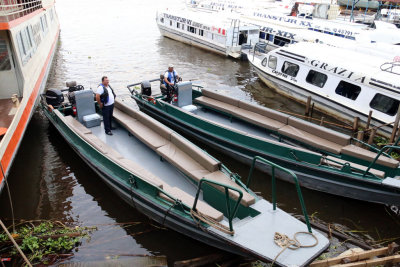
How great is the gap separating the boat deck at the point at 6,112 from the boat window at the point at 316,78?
11775mm

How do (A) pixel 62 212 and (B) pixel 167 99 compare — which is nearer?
(A) pixel 62 212

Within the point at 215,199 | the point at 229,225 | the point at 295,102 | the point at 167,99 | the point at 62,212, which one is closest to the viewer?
the point at 229,225

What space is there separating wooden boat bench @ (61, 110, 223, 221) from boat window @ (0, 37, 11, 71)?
2.63 meters

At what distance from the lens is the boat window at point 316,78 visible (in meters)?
14.5

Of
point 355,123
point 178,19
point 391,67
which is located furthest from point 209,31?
point 355,123

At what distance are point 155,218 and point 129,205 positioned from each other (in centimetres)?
122

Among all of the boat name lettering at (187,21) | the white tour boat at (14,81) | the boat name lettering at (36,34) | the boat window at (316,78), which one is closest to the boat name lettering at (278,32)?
the boat name lettering at (187,21)

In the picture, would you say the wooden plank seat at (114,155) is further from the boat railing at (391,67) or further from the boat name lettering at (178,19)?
the boat name lettering at (178,19)

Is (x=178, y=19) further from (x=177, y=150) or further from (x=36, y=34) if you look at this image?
(x=177, y=150)

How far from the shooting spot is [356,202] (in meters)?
8.93

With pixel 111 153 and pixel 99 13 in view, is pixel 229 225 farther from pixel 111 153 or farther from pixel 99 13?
pixel 99 13

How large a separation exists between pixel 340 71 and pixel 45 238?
475 inches

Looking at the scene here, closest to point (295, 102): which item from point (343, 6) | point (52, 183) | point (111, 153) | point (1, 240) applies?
point (111, 153)

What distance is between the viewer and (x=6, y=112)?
33.0ft
